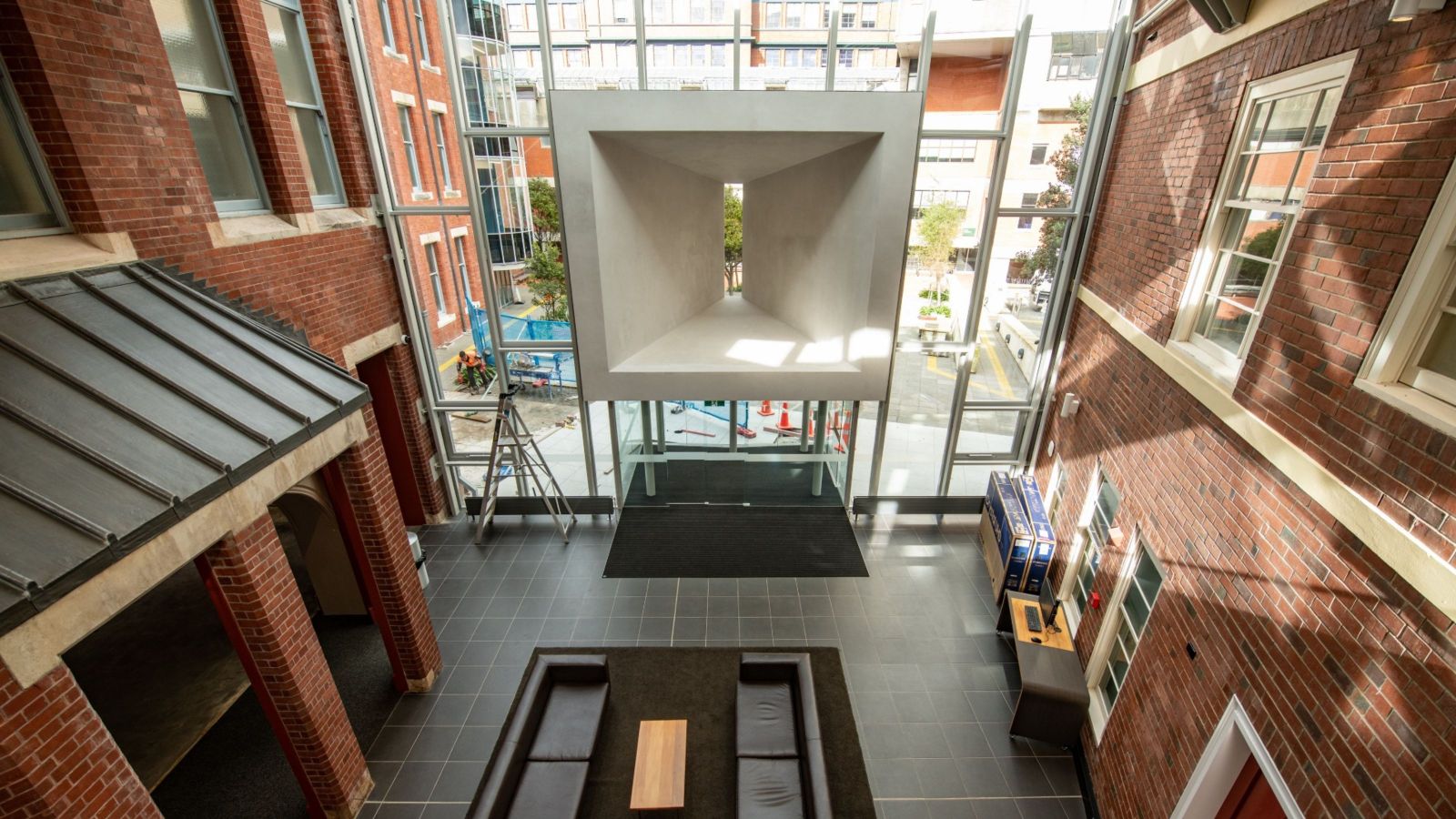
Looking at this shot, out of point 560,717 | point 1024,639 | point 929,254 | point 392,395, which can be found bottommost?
point 560,717

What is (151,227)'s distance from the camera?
4129 millimetres

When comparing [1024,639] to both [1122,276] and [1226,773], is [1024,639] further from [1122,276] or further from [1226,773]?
[1122,276]

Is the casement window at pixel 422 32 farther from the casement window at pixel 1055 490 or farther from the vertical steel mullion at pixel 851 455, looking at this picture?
the casement window at pixel 1055 490

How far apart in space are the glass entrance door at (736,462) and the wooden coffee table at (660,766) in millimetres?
4027

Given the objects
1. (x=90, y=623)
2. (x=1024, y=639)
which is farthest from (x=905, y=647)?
(x=90, y=623)

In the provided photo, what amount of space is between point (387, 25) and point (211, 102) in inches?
114

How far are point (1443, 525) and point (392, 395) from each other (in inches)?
347

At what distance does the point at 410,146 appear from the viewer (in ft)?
24.0

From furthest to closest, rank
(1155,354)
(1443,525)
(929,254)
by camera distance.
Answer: (929,254) < (1155,354) < (1443,525)

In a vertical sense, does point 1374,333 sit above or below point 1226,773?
above

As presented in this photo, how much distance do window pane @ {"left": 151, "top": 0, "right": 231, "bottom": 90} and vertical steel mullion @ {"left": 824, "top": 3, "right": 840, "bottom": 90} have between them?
5760mm

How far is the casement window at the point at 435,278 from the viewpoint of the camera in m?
8.53

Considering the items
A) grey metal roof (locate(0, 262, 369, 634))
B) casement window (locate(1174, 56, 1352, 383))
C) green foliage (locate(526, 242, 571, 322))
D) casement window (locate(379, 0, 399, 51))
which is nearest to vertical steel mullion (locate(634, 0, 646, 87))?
green foliage (locate(526, 242, 571, 322))

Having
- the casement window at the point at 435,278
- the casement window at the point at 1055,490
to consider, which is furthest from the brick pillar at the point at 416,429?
the casement window at the point at 1055,490
